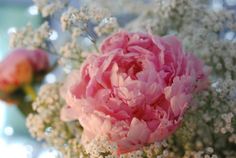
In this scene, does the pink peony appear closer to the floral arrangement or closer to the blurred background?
the floral arrangement

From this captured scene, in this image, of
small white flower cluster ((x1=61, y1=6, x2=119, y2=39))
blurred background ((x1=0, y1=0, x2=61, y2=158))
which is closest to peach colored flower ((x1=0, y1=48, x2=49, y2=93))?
blurred background ((x1=0, y1=0, x2=61, y2=158))

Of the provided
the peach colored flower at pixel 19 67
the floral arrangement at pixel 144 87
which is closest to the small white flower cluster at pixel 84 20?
the floral arrangement at pixel 144 87

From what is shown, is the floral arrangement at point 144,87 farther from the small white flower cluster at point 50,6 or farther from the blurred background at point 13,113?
the blurred background at point 13,113

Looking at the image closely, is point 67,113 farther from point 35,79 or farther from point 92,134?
→ point 35,79

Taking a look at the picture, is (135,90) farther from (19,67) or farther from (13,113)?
(13,113)

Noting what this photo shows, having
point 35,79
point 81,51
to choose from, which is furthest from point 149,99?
point 35,79
